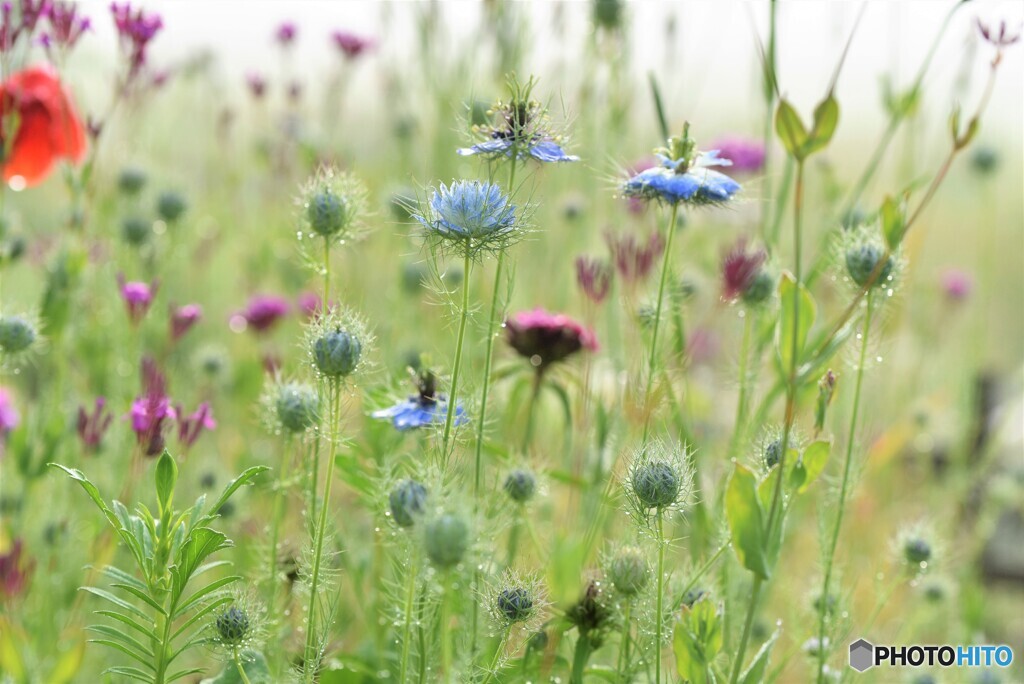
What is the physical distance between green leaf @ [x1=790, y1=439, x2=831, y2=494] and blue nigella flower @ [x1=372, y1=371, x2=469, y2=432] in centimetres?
30

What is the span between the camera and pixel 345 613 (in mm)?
1545

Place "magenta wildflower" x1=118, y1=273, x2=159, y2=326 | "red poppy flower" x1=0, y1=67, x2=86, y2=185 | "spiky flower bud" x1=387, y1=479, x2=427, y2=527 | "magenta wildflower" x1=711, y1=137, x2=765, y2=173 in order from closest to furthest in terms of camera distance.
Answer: "spiky flower bud" x1=387, y1=479, x2=427, y2=527
"magenta wildflower" x1=118, y1=273, x2=159, y2=326
"red poppy flower" x1=0, y1=67, x2=86, y2=185
"magenta wildflower" x1=711, y1=137, x2=765, y2=173

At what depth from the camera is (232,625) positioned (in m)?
0.88

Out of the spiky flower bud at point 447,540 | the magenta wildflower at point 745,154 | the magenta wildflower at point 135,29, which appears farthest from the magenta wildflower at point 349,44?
the spiky flower bud at point 447,540

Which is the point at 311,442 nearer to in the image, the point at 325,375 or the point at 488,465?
the point at 325,375

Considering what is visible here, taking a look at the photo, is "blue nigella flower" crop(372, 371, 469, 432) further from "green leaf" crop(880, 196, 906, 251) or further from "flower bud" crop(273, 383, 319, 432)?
"green leaf" crop(880, 196, 906, 251)

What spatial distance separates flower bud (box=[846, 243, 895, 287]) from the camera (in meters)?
1.00

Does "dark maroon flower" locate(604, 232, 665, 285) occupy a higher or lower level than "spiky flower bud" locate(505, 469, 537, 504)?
higher

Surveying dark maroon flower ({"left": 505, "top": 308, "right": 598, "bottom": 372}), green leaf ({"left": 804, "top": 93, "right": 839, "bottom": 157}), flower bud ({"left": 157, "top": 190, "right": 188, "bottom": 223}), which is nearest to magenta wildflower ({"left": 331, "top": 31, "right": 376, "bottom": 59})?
flower bud ({"left": 157, "top": 190, "right": 188, "bottom": 223})

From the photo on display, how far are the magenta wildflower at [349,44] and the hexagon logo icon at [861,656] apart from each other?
1599 millimetres

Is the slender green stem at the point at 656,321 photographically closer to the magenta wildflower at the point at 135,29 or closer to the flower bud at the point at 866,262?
the flower bud at the point at 866,262

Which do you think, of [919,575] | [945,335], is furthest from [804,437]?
[945,335]

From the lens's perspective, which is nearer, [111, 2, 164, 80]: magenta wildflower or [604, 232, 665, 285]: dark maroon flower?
[604, 232, 665, 285]: dark maroon flower

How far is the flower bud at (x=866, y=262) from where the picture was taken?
1.00 m
